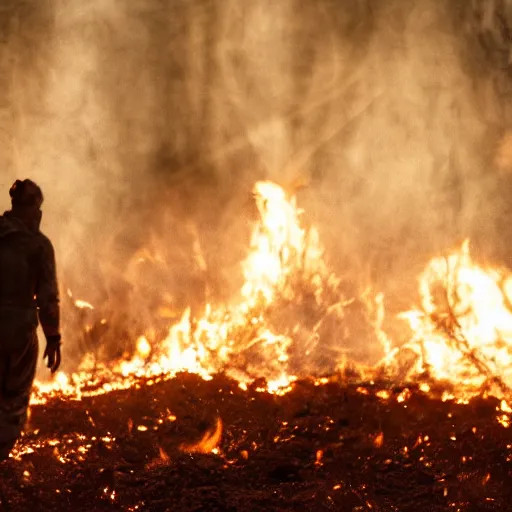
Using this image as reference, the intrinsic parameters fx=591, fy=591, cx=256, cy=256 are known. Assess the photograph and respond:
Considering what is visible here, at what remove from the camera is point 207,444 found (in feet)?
18.6

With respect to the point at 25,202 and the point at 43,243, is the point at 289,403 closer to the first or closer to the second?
the point at 43,243

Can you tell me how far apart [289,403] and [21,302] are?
10.6 ft

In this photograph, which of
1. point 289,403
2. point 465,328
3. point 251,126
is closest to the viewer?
point 289,403

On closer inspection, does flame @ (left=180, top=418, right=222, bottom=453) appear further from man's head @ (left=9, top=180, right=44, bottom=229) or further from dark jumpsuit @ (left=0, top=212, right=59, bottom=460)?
man's head @ (left=9, top=180, right=44, bottom=229)

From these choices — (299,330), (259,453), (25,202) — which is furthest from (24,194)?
(299,330)

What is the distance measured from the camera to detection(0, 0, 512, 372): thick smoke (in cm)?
891

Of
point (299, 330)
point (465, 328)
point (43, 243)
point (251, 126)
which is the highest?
point (251, 126)

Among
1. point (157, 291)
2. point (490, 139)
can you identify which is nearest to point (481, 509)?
point (157, 291)

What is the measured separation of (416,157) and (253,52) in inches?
120

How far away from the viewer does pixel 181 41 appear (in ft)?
31.1

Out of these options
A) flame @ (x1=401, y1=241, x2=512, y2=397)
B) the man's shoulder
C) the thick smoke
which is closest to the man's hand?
the man's shoulder

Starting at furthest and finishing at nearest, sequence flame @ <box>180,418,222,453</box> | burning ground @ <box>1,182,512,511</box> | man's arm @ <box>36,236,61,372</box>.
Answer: flame @ <box>180,418,222,453</box>, burning ground @ <box>1,182,512,511</box>, man's arm @ <box>36,236,61,372</box>

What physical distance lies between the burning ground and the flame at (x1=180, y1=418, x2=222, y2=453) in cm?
2

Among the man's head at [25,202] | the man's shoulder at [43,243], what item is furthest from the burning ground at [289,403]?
the man's head at [25,202]
